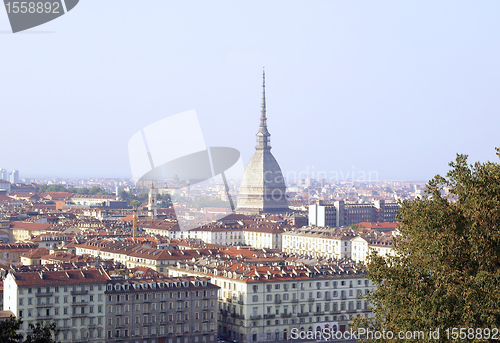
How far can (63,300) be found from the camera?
38750 mm

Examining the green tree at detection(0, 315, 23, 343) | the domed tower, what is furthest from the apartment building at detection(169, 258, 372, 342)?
the domed tower

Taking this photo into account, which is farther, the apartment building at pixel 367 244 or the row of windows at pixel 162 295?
the apartment building at pixel 367 244

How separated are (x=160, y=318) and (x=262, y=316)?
18.2 ft

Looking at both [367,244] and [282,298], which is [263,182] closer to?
[367,244]

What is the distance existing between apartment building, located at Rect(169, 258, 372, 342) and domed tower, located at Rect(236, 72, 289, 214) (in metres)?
89.1

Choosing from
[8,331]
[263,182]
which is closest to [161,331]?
[8,331]

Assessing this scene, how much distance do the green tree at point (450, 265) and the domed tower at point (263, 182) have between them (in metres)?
115

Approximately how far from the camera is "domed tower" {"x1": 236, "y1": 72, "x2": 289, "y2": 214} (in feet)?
462

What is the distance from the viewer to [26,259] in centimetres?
5684

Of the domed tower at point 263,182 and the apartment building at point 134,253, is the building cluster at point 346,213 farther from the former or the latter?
the apartment building at point 134,253

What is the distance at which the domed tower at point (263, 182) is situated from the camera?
141 metres

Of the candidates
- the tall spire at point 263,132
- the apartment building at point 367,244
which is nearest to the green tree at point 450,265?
the apartment building at point 367,244

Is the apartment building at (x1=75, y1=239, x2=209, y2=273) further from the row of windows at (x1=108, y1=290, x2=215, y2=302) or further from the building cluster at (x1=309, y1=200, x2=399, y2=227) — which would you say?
the building cluster at (x1=309, y1=200, x2=399, y2=227)

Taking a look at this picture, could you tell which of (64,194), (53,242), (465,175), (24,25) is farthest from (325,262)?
(64,194)
